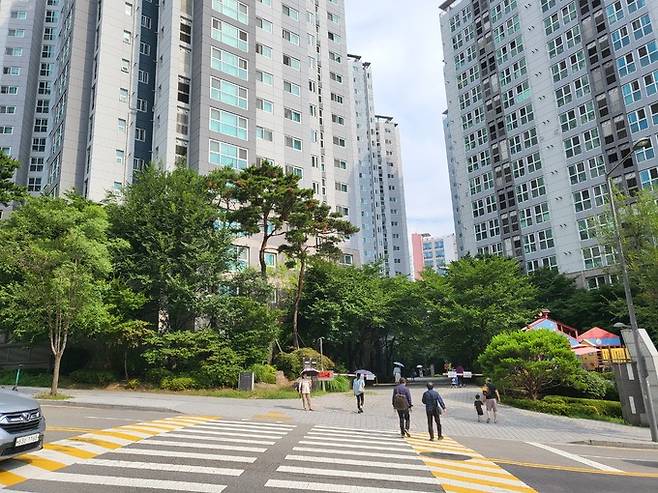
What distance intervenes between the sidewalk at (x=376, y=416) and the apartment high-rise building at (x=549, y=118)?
91.7 ft

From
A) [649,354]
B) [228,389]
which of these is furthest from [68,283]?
[649,354]

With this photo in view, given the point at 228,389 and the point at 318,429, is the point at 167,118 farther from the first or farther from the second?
the point at 318,429

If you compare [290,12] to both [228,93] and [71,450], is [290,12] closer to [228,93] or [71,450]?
[228,93]

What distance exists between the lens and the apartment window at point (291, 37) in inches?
2141

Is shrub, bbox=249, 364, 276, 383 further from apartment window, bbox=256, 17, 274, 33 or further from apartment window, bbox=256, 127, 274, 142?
apartment window, bbox=256, 17, 274, 33

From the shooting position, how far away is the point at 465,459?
11.4 metres

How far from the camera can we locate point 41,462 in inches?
358

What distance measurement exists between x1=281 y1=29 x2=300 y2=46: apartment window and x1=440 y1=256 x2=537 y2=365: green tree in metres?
32.6

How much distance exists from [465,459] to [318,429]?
235 inches

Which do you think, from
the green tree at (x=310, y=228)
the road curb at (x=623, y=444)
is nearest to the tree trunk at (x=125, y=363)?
the green tree at (x=310, y=228)

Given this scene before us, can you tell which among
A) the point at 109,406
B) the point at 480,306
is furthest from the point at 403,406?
the point at 480,306

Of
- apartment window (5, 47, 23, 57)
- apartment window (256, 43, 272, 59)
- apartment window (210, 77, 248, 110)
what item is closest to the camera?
apartment window (210, 77, 248, 110)

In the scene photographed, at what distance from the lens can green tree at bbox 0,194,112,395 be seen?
22469mm

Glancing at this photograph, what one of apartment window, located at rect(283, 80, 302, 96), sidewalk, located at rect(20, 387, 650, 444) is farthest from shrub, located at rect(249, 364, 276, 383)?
apartment window, located at rect(283, 80, 302, 96)
